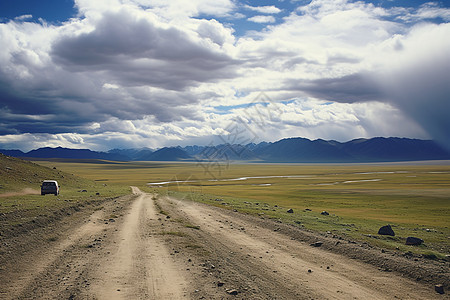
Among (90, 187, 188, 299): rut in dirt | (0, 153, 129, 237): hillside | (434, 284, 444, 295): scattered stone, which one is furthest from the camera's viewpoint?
(0, 153, 129, 237): hillside

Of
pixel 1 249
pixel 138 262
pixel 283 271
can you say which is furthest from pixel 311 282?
pixel 1 249

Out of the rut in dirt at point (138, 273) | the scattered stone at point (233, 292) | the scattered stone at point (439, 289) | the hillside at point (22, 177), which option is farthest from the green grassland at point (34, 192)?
the scattered stone at point (439, 289)

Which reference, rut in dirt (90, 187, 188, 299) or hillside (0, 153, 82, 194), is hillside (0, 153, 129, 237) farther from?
rut in dirt (90, 187, 188, 299)

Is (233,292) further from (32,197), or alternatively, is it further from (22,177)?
(22,177)

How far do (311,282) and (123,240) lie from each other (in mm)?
11357

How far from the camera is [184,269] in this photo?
13.2m

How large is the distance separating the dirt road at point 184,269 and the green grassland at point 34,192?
22.3 feet

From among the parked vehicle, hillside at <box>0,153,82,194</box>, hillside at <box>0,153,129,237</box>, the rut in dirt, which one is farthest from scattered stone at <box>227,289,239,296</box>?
hillside at <box>0,153,82,194</box>

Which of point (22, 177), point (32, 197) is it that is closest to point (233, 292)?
point (32, 197)

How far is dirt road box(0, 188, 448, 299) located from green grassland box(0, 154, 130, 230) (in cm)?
680

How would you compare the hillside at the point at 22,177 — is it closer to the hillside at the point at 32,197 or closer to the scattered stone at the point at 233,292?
the hillside at the point at 32,197

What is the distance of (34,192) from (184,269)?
51007 millimetres

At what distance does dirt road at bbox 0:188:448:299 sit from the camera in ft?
35.2

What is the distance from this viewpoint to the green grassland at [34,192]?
27.4 meters
